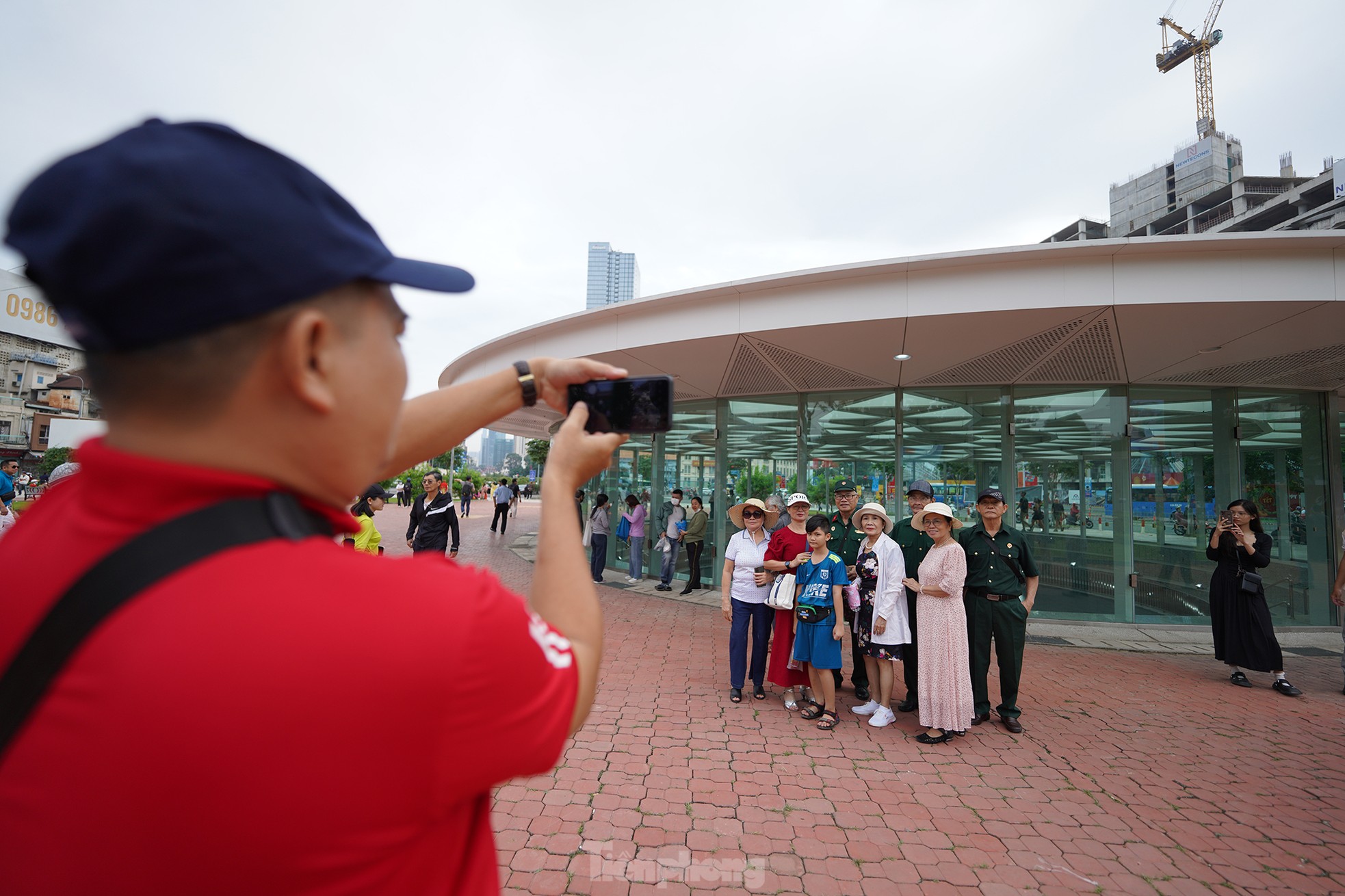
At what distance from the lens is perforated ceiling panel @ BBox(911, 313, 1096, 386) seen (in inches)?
291

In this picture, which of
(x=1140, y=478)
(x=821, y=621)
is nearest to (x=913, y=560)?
(x=821, y=621)

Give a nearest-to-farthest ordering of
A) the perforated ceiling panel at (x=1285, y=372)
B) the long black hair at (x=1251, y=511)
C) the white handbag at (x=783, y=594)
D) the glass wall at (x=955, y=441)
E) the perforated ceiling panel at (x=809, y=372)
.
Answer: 1. the white handbag at (x=783, y=594)
2. the long black hair at (x=1251, y=511)
3. the perforated ceiling panel at (x=1285, y=372)
4. the perforated ceiling panel at (x=809, y=372)
5. the glass wall at (x=955, y=441)

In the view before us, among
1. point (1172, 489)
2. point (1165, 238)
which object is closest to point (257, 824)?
point (1165, 238)

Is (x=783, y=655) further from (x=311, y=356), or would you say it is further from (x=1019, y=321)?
(x=311, y=356)

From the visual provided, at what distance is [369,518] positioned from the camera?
6.35m

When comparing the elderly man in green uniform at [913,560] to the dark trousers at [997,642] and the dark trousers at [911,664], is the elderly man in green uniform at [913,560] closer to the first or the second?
the dark trousers at [911,664]

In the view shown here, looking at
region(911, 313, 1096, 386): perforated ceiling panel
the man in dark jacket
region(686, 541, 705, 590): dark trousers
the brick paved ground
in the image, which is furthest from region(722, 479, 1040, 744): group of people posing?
region(686, 541, 705, 590): dark trousers

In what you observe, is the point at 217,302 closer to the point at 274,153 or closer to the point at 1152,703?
the point at 274,153

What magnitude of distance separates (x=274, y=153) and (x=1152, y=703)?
7.33 metres

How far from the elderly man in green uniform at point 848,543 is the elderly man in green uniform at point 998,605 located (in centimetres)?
94

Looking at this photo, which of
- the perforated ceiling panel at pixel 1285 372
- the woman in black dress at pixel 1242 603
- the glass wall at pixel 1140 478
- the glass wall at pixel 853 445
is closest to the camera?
the woman in black dress at pixel 1242 603

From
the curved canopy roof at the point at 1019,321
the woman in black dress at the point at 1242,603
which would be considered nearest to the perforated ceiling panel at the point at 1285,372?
the curved canopy roof at the point at 1019,321

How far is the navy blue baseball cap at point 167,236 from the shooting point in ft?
1.80

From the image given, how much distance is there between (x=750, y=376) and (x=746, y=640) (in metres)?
5.35
